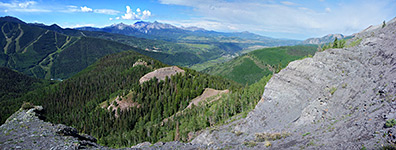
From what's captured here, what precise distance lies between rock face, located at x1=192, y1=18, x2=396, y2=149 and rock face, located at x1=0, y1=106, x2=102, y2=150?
2935 cm

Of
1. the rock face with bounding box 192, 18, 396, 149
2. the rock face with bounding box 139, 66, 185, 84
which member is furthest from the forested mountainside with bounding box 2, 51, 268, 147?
the rock face with bounding box 192, 18, 396, 149

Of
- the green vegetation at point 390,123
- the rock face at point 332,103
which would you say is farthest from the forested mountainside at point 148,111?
the green vegetation at point 390,123

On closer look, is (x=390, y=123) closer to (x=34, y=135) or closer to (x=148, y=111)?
(x=34, y=135)

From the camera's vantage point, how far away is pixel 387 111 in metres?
22.3

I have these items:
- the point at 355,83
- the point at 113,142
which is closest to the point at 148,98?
the point at 113,142

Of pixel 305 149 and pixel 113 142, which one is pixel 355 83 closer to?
pixel 305 149

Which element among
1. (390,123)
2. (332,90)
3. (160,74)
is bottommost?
(160,74)

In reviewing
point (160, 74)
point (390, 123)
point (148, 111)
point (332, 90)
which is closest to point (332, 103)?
point (332, 90)

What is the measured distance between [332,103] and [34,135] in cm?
5684

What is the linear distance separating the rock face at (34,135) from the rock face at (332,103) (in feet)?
96.3

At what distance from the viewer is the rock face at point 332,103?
898 inches

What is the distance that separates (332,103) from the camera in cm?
3566

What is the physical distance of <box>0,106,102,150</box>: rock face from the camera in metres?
33.0

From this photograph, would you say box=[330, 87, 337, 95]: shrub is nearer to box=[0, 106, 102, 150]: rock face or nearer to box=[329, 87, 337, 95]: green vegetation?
box=[329, 87, 337, 95]: green vegetation
